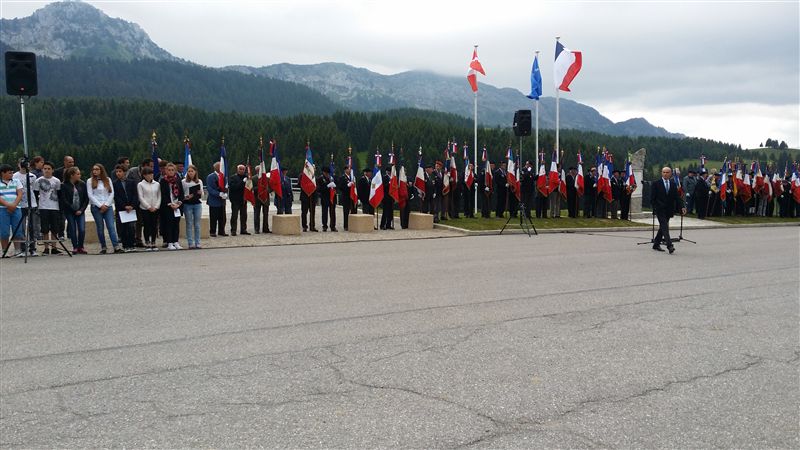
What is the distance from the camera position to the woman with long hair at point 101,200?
550 inches

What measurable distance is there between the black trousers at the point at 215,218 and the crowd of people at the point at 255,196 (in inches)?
1.1

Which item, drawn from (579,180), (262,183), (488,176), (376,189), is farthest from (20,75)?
(579,180)

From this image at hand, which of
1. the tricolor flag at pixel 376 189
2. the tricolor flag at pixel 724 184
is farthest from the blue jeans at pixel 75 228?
the tricolor flag at pixel 724 184

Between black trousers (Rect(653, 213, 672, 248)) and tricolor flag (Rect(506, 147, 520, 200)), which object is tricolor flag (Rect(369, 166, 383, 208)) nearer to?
tricolor flag (Rect(506, 147, 520, 200))

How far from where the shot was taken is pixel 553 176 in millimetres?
24406

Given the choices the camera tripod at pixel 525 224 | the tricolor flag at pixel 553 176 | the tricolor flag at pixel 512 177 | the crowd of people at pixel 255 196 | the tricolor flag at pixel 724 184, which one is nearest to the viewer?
the crowd of people at pixel 255 196

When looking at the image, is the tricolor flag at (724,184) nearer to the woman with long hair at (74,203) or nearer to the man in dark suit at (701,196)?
the man in dark suit at (701,196)

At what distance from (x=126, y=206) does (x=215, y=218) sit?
3683mm

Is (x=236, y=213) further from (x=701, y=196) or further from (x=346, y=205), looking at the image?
(x=701, y=196)

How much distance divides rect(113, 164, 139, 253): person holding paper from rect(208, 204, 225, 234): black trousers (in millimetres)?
3096

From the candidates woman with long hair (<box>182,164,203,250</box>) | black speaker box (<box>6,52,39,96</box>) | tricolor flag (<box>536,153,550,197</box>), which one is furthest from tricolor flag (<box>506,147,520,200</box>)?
black speaker box (<box>6,52,39,96</box>)

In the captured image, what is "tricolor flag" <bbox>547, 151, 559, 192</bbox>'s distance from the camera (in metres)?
24.2

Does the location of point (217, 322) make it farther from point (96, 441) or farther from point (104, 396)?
point (96, 441)

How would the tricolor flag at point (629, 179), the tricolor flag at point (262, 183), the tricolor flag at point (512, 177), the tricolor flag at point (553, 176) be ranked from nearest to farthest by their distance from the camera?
1. the tricolor flag at point (262, 183)
2. the tricolor flag at point (512, 177)
3. the tricolor flag at point (553, 176)
4. the tricolor flag at point (629, 179)
